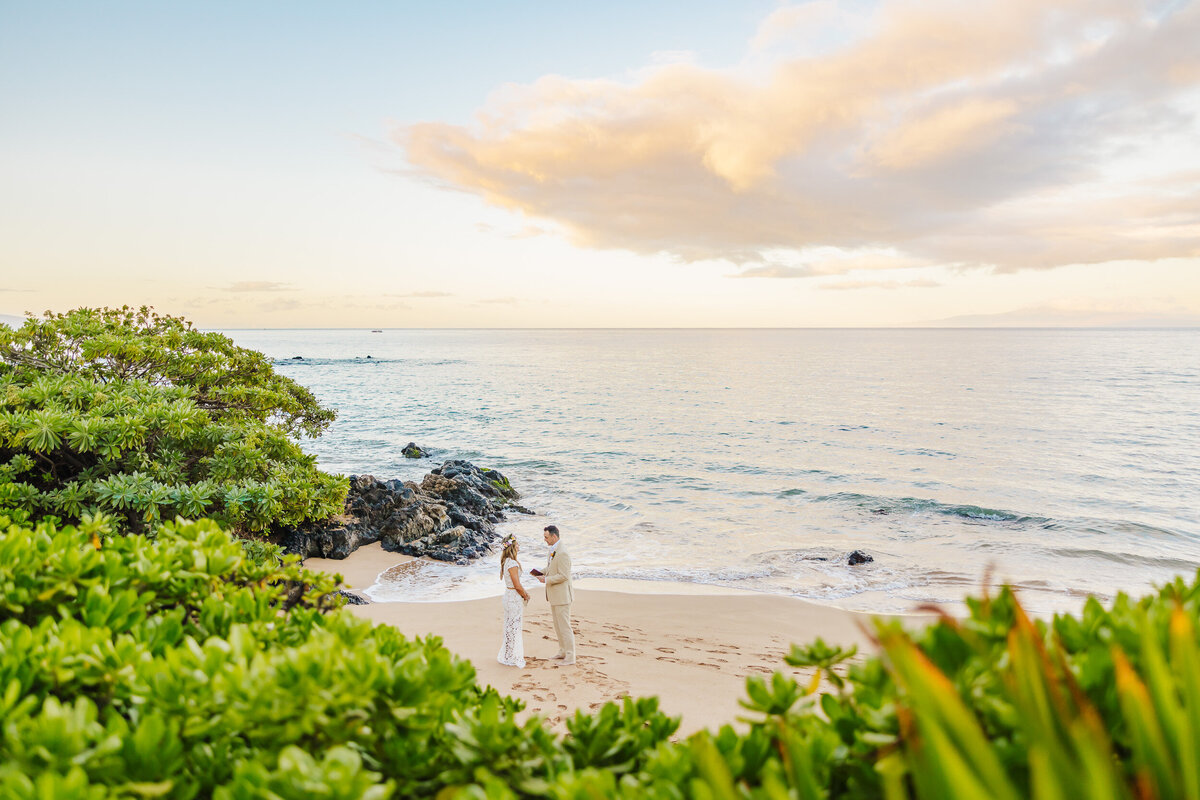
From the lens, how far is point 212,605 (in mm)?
2555

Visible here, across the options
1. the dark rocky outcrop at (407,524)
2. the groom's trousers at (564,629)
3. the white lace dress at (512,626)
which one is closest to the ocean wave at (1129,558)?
the groom's trousers at (564,629)

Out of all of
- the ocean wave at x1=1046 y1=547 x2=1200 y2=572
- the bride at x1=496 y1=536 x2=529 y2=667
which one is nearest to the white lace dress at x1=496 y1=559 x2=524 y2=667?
the bride at x1=496 y1=536 x2=529 y2=667

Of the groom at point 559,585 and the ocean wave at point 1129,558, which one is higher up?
the groom at point 559,585

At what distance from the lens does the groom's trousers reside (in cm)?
859

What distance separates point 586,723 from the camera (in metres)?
2.12

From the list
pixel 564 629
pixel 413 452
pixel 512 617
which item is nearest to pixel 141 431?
pixel 512 617

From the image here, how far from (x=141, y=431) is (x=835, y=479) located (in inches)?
804

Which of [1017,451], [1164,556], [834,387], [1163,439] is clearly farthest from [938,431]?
[834,387]

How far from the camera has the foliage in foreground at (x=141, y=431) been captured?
22.2 ft

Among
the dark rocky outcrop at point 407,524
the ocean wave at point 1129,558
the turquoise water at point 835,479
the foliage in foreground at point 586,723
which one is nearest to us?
the foliage in foreground at point 586,723

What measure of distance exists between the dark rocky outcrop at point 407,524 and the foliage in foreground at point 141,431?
163 inches

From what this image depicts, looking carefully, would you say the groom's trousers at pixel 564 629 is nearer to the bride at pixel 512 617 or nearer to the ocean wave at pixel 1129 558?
the bride at pixel 512 617

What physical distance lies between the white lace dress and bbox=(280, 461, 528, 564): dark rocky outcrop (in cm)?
569

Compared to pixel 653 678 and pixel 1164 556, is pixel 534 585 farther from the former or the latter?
pixel 1164 556
